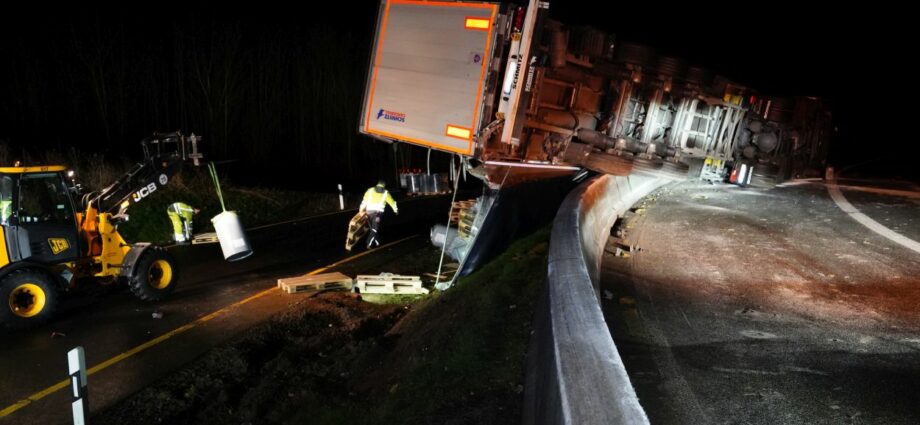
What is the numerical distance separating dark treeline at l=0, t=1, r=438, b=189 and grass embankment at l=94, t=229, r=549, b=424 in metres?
12.2

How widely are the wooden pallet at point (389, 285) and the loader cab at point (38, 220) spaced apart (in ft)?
13.3

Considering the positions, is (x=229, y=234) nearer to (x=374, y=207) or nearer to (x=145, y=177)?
(x=145, y=177)

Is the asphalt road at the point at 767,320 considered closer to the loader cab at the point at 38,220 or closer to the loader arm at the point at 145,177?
the loader arm at the point at 145,177

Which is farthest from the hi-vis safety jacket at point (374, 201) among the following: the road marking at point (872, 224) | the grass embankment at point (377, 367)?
the road marking at point (872, 224)

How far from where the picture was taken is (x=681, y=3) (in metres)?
46.8

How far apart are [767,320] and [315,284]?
6.71m

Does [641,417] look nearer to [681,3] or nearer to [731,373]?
[731,373]

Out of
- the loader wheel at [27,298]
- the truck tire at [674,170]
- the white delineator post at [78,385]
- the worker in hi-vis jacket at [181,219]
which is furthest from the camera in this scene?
the truck tire at [674,170]

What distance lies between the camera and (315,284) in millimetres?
9672

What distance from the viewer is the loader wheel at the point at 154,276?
8.96 metres

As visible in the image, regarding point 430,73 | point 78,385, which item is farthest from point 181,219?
point 78,385

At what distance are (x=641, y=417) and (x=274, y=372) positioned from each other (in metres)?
5.26

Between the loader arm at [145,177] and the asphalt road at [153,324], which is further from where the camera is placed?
the loader arm at [145,177]

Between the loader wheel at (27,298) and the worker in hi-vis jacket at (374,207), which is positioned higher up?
the worker in hi-vis jacket at (374,207)
